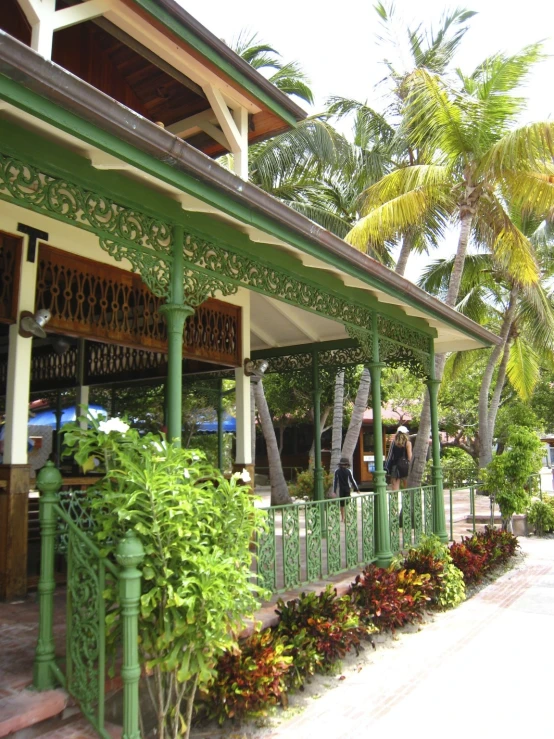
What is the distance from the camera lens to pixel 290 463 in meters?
26.0

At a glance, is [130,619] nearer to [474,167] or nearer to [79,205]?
[79,205]

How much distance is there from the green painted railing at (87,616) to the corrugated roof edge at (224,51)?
4514 mm

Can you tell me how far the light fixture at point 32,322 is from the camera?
16.6 feet

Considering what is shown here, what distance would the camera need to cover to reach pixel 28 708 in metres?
3.04

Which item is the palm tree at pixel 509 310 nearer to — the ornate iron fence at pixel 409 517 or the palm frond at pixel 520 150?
the palm frond at pixel 520 150

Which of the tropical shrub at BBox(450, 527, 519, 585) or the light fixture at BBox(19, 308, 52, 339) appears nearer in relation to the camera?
the light fixture at BBox(19, 308, 52, 339)

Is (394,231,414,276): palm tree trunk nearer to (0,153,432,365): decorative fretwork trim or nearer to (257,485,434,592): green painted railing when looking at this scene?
(257,485,434,592): green painted railing

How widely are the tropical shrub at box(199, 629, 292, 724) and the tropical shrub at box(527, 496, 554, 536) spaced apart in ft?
30.4

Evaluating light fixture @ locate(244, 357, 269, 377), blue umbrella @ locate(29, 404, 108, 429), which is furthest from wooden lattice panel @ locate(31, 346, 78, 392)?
light fixture @ locate(244, 357, 269, 377)

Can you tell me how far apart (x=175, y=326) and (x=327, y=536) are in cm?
266

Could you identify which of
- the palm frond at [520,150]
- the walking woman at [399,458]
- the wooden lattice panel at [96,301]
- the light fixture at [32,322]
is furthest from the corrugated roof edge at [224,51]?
the walking woman at [399,458]

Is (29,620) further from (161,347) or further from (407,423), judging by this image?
(407,423)

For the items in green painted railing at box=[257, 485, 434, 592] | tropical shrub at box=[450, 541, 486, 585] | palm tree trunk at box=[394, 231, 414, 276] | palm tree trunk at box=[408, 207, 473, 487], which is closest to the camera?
green painted railing at box=[257, 485, 434, 592]

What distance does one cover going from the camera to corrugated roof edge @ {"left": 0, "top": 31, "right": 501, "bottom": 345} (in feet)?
8.79
